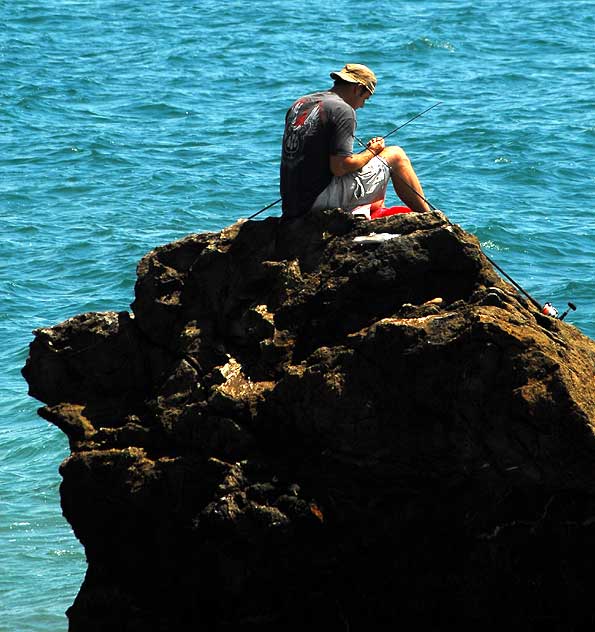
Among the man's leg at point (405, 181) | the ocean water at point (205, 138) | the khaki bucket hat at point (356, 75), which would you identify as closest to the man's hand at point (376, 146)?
the man's leg at point (405, 181)

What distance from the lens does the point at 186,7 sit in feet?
121

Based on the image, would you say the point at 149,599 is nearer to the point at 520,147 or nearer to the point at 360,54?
the point at 520,147

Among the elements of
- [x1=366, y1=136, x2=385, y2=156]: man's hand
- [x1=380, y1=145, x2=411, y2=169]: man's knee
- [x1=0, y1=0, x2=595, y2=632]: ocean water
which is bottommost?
[x1=0, y1=0, x2=595, y2=632]: ocean water

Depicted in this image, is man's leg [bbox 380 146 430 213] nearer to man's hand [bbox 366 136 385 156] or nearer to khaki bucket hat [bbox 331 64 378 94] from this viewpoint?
man's hand [bbox 366 136 385 156]

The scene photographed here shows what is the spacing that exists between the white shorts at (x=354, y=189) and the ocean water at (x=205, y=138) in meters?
3.87

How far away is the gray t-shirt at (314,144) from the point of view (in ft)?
29.8

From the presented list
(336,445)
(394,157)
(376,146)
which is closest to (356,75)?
(376,146)

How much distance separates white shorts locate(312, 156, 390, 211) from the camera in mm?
9133

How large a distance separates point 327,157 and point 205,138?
54.9 ft

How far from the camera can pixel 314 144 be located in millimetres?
9164

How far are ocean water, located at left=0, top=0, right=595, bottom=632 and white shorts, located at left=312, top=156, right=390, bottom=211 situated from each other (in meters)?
3.87

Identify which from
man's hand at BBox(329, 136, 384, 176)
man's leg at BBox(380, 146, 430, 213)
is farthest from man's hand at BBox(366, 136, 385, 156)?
man's hand at BBox(329, 136, 384, 176)

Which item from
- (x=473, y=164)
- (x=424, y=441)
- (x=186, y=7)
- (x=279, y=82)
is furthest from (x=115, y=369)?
(x=186, y=7)

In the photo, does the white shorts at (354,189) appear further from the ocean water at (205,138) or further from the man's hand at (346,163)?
the ocean water at (205,138)
